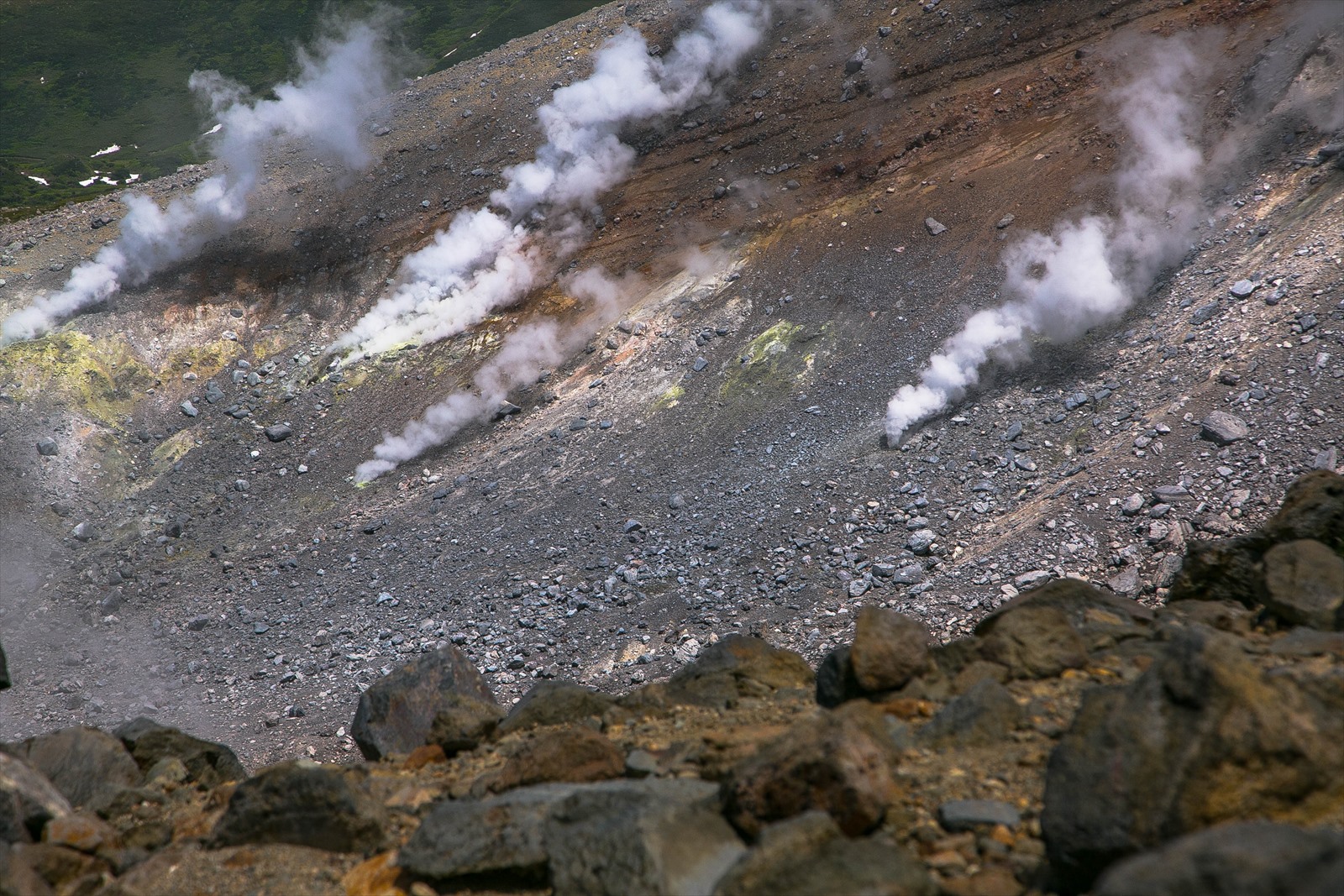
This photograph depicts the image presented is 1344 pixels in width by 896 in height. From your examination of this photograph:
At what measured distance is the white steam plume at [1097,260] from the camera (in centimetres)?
1448

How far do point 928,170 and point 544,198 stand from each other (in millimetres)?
8764

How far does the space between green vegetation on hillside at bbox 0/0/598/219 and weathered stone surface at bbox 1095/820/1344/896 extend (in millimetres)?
72400

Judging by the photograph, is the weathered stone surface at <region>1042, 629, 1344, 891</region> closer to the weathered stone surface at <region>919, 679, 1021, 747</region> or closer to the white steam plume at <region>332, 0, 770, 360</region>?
the weathered stone surface at <region>919, 679, 1021, 747</region>

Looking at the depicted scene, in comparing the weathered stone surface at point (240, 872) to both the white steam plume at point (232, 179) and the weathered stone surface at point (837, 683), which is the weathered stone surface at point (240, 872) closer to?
the weathered stone surface at point (837, 683)

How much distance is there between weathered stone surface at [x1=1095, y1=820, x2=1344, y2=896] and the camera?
310 cm

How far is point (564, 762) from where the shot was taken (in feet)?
21.0

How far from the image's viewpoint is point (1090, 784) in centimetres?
427

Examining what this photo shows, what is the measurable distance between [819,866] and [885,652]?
2.93 metres

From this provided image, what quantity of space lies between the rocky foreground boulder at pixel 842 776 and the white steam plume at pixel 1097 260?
6.56 m

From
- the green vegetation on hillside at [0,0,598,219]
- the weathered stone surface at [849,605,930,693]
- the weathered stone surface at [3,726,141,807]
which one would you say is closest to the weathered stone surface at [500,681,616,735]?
the weathered stone surface at [849,605,930,693]

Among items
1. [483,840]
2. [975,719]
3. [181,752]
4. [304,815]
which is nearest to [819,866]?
[975,719]

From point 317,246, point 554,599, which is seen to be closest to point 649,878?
point 554,599

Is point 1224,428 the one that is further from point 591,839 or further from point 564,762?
point 591,839

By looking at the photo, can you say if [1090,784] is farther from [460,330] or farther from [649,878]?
[460,330]
